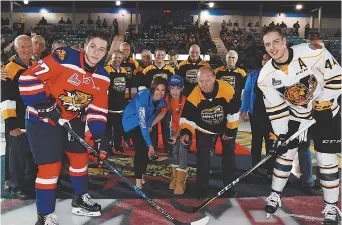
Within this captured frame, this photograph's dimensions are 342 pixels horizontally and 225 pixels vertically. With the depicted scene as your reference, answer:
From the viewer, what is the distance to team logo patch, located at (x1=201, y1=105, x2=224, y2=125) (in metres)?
3.31

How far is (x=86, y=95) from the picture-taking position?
2.83m

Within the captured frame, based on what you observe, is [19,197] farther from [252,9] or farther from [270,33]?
[252,9]

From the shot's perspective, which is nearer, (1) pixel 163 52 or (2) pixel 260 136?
(2) pixel 260 136

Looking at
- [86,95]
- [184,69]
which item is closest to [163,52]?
[184,69]

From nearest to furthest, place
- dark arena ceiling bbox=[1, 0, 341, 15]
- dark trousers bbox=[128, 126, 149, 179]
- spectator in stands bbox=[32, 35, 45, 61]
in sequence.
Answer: dark trousers bbox=[128, 126, 149, 179] < spectator in stands bbox=[32, 35, 45, 61] < dark arena ceiling bbox=[1, 0, 341, 15]

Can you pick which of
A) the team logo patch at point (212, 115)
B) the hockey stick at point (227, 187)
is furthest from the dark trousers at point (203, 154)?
the hockey stick at point (227, 187)

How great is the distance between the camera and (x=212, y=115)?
3.32m

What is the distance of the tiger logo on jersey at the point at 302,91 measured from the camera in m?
2.76

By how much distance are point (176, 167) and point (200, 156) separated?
1.27 feet

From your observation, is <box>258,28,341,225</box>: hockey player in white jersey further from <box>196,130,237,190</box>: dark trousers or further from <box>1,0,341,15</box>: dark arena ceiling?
<box>1,0,341,15</box>: dark arena ceiling

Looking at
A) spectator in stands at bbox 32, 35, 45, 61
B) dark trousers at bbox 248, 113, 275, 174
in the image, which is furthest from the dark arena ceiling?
dark trousers at bbox 248, 113, 275, 174

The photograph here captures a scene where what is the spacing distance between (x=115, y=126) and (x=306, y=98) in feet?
9.03

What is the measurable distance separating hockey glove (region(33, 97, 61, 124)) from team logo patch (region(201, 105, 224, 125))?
128 centimetres

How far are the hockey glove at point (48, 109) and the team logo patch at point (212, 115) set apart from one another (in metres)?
1.28
